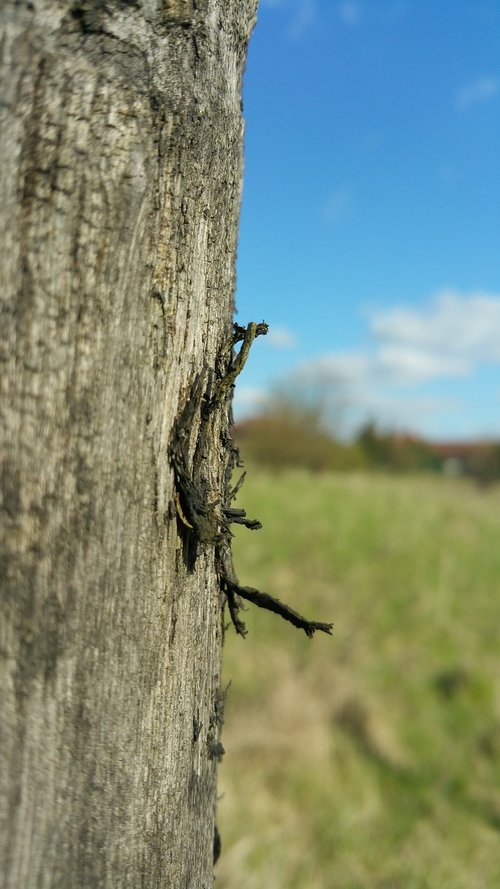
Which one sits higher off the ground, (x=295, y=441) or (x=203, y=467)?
(x=295, y=441)

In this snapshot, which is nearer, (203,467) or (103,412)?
(103,412)

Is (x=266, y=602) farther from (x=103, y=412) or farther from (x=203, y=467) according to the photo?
(x=103, y=412)

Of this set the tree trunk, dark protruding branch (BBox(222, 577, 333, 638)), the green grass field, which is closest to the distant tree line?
the green grass field

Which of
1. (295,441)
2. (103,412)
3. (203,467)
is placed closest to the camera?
(103,412)

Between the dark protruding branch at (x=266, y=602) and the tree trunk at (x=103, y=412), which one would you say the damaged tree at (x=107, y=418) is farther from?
the dark protruding branch at (x=266, y=602)

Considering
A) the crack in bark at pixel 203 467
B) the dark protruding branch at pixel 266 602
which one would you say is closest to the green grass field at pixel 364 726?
the dark protruding branch at pixel 266 602

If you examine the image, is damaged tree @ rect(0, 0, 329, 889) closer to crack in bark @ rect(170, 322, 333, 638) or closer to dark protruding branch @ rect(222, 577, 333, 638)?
crack in bark @ rect(170, 322, 333, 638)

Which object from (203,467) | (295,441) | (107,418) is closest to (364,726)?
(203,467)
